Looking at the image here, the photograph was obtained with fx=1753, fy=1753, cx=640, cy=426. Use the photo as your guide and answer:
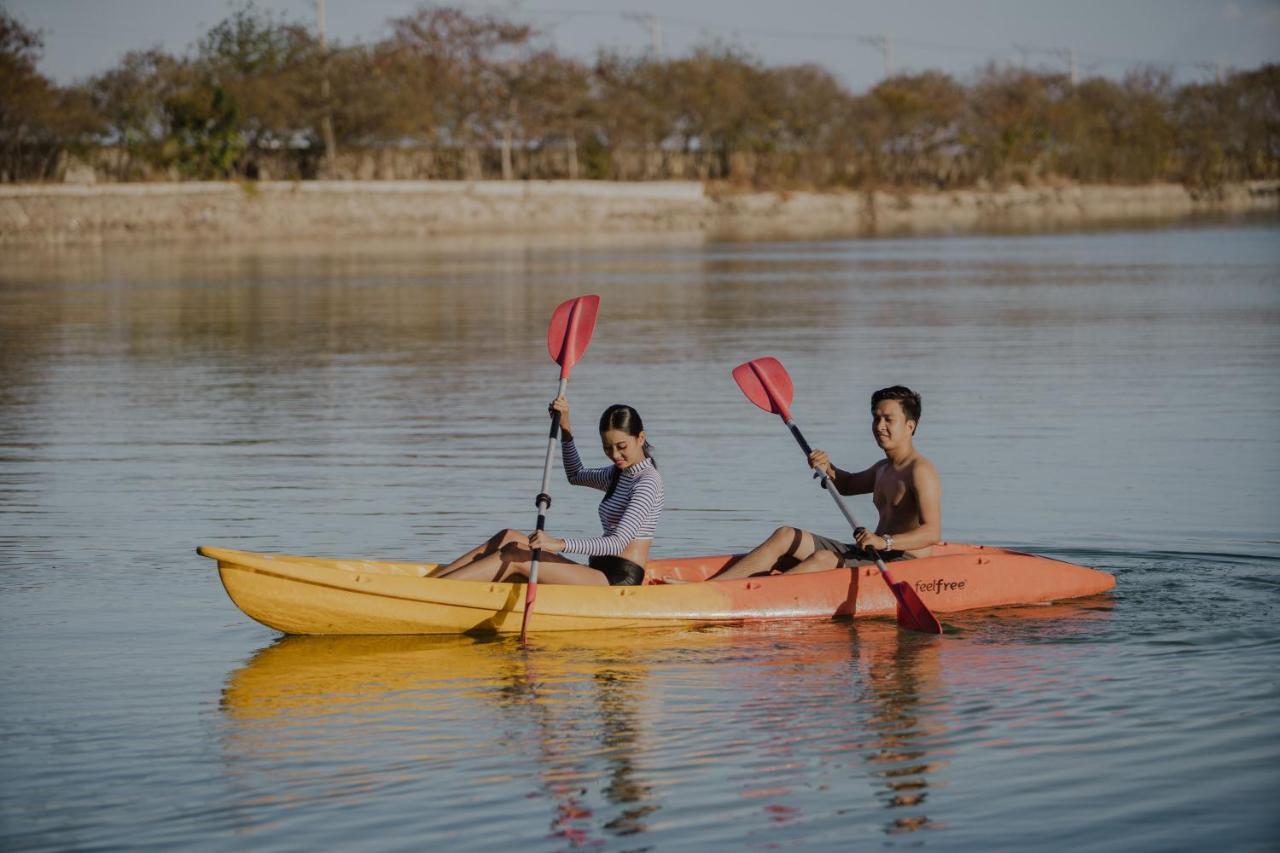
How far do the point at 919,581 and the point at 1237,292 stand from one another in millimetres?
20845

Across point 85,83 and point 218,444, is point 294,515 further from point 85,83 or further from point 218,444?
point 85,83

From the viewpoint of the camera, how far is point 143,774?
6.27 meters

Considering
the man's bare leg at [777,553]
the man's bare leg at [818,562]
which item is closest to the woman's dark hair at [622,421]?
the man's bare leg at [777,553]

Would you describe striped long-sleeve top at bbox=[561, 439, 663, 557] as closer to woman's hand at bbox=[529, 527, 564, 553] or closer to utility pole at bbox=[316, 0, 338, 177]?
woman's hand at bbox=[529, 527, 564, 553]

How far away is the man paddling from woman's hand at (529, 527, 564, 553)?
99 centimetres

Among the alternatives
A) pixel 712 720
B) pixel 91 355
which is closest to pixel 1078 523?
pixel 712 720

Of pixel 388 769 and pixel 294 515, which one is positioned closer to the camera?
pixel 388 769

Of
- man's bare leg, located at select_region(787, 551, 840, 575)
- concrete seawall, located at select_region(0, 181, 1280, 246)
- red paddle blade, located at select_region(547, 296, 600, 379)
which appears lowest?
man's bare leg, located at select_region(787, 551, 840, 575)

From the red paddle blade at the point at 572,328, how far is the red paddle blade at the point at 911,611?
9.05ft

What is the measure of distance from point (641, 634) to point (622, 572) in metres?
0.32

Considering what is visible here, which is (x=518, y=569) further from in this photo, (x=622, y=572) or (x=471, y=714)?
(x=471, y=714)

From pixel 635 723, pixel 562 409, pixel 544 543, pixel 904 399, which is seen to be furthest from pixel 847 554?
pixel 635 723

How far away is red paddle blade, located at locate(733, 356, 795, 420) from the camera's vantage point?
979cm

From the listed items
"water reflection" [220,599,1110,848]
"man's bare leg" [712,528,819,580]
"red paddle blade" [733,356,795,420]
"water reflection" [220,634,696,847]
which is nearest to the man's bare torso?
"man's bare leg" [712,528,819,580]
